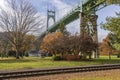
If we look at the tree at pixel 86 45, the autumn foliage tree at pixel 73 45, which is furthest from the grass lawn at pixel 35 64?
the autumn foliage tree at pixel 73 45

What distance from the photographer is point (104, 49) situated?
304 feet

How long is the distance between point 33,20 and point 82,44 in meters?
14.4

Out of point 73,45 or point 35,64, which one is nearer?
point 35,64

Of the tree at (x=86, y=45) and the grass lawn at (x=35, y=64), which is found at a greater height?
the tree at (x=86, y=45)

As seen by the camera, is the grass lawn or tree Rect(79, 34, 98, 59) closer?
the grass lawn

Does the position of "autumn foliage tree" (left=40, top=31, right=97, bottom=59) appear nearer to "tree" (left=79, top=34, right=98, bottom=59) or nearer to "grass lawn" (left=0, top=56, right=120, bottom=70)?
"tree" (left=79, top=34, right=98, bottom=59)

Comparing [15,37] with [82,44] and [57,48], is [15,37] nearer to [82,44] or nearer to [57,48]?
[57,48]

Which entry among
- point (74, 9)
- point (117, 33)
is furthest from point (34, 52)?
point (117, 33)

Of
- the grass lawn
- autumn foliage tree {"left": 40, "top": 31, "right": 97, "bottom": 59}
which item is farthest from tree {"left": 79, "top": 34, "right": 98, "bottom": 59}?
the grass lawn

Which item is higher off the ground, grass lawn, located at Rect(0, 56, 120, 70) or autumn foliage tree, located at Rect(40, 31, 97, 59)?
autumn foliage tree, located at Rect(40, 31, 97, 59)

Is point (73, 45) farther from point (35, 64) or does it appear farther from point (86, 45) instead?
point (35, 64)

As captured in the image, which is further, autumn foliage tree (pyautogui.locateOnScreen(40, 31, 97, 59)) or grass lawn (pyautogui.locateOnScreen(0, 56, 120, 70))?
autumn foliage tree (pyautogui.locateOnScreen(40, 31, 97, 59))

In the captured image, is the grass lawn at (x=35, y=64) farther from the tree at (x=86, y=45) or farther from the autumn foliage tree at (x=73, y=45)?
the autumn foliage tree at (x=73, y=45)

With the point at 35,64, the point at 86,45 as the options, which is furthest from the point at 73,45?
the point at 35,64
